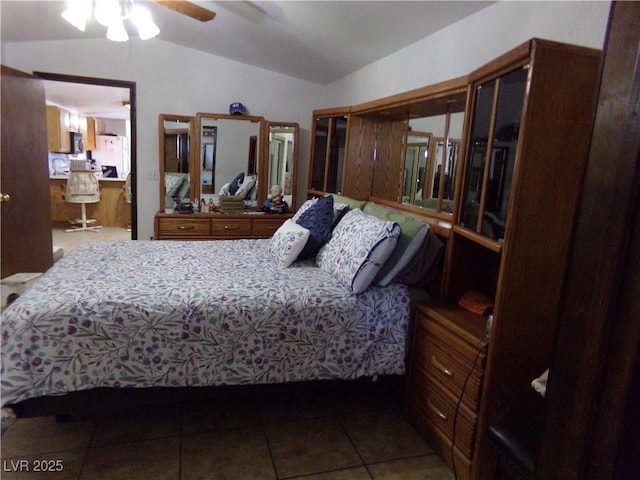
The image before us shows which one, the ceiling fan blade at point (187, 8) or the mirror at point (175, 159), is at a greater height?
the ceiling fan blade at point (187, 8)

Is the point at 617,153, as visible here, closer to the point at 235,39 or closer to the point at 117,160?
the point at 235,39

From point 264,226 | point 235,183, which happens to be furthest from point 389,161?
point 235,183

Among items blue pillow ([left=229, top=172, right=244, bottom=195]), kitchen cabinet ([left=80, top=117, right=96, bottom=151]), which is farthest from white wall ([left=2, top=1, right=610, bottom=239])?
kitchen cabinet ([left=80, top=117, right=96, bottom=151])

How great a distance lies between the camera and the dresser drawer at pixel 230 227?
4.13m

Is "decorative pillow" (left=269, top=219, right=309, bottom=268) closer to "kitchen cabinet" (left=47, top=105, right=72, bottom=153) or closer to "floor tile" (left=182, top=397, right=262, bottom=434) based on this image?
"floor tile" (left=182, top=397, right=262, bottom=434)

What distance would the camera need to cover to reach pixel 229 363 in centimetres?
185

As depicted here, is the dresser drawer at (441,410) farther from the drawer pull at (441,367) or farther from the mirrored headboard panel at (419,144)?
the mirrored headboard panel at (419,144)

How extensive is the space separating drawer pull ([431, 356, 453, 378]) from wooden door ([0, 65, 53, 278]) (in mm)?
3403

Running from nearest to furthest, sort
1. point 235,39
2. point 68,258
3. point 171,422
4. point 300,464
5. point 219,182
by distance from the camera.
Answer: point 300,464 → point 171,422 → point 68,258 → point 235,39 → point 219,182

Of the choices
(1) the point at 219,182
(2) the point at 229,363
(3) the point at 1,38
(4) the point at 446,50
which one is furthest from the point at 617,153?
(3) the point at 1,38

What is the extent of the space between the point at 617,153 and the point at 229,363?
170cm

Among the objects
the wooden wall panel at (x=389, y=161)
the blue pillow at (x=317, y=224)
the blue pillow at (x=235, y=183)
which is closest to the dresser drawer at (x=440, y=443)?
the blue pillow at (x=317, y=224)

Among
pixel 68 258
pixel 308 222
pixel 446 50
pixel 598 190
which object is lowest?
pixel 68 258

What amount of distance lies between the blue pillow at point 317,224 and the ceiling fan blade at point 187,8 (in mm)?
1329
